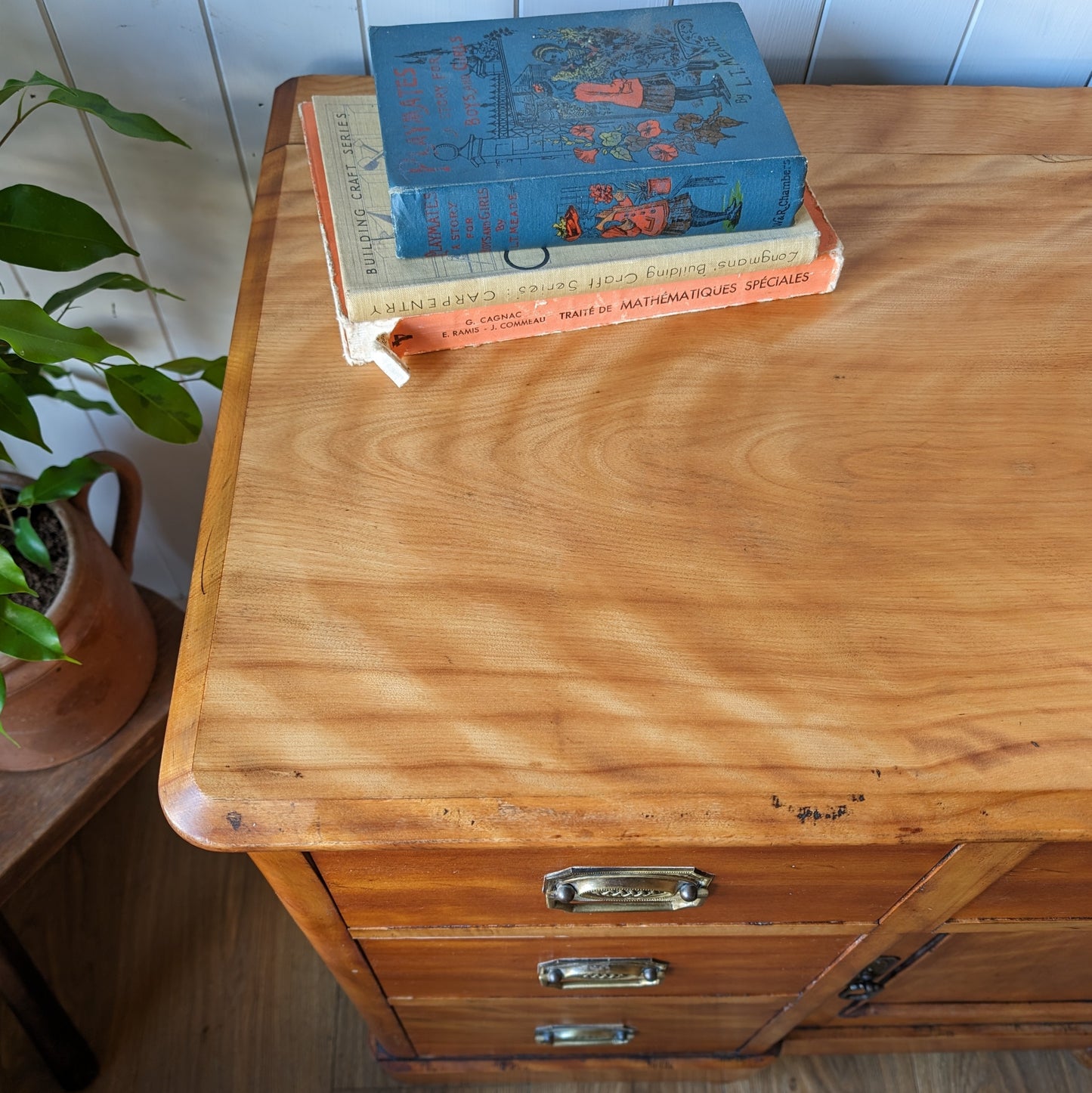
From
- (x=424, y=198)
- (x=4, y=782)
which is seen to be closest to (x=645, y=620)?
(x=424, y=198)

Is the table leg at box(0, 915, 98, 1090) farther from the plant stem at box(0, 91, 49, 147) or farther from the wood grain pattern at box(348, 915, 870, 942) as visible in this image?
the plant stem at box(0, 91, 49, 147)

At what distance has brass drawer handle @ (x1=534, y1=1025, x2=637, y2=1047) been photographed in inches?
34.5

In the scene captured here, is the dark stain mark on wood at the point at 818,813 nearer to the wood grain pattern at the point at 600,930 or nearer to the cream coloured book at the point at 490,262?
the wood grain pattern at the point at 600,930

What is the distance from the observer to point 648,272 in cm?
58

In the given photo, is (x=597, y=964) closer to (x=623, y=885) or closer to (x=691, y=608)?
(x=623, y=885)

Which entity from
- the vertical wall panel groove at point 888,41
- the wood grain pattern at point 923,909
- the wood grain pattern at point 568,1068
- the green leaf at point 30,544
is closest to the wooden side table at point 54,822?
the green leaf at point 30,544

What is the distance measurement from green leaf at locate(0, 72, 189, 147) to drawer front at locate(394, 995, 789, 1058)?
0.68m

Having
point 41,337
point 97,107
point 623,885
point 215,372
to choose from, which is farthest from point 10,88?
point 623,885

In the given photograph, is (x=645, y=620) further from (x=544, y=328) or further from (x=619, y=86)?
(x=619, y=86)

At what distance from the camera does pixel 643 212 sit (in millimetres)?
559

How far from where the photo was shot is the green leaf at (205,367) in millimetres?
827

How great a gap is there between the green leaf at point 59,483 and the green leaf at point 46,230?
0.81 ft

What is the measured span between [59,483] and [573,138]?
21.3 inches

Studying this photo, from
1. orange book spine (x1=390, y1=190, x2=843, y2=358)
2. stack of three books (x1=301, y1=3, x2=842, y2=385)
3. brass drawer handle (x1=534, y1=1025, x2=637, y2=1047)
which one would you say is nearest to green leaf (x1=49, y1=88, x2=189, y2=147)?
stack of three books (x1=301, y1=3, x2=842, y2=385)
